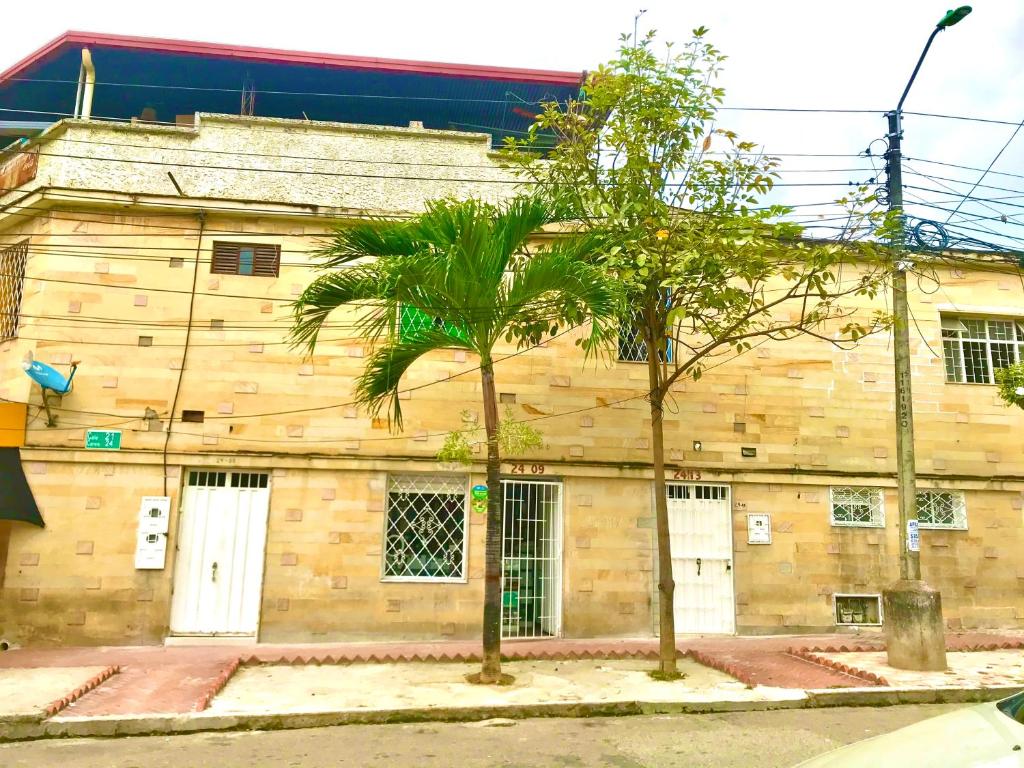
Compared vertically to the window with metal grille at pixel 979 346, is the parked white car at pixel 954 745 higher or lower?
lower

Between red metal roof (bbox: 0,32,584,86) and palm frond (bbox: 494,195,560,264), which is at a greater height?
red metal roof (bbox: 0,32,584,86)

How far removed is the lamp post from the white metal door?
452 centimetres

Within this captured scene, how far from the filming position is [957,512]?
13.0 meters

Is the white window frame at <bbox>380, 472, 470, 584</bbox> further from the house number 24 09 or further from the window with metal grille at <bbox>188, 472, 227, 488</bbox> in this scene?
the window with metal grille at <bbox>188, 472, 227, 488</bbox>

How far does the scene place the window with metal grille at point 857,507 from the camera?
41.7 ft

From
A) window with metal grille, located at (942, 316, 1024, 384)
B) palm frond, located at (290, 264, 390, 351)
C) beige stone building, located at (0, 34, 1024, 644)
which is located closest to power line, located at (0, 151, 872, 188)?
beige stone building, located at (0, 34, 1024, 644)

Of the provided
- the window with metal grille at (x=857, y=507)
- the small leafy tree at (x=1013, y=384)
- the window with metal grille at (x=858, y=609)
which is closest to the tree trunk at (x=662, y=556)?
the window with metal grille at (x=858, y=609)

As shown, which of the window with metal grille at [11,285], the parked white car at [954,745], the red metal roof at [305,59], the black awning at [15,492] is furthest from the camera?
the red metal roof at [305,59]

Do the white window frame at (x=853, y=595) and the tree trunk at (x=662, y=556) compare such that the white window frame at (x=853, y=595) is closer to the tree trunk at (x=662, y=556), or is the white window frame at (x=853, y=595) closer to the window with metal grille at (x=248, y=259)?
the tree trunk at (x=662, y=556)

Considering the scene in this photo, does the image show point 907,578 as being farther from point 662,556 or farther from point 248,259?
point 248,259

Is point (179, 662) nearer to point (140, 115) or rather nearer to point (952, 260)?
point (140, 115)

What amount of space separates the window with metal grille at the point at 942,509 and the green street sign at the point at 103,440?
12392 millimetres

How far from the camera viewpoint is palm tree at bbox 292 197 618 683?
8406 mm

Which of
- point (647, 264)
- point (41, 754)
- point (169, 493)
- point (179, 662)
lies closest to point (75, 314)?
point (169, 493)
